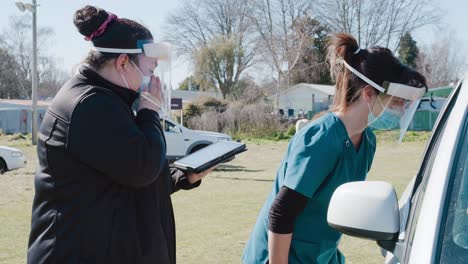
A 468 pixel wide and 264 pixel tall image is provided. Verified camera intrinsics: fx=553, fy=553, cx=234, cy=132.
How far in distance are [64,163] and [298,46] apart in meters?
40.8

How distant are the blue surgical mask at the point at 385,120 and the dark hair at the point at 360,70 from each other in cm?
12

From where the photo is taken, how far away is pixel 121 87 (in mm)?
2238

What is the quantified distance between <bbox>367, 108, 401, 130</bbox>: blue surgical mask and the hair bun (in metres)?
1.19

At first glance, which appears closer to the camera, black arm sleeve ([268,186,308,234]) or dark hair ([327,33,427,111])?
black arm sleeve ([268,186,308,234])

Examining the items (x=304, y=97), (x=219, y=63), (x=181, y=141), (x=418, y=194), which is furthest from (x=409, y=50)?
(x=418, y=194)

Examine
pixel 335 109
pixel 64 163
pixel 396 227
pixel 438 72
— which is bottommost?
pixel 396 227

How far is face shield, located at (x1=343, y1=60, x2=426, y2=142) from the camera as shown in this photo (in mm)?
2270

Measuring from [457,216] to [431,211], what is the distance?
92 millimetres

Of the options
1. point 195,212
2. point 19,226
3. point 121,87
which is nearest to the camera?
point 121,87

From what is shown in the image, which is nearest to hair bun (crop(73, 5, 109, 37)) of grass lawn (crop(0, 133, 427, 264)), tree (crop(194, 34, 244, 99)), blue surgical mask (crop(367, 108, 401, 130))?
blue surgical mask (crop(367, 108, 401, 130))

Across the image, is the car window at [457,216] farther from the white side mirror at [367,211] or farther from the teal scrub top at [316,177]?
the teal scrub top at [316,177]

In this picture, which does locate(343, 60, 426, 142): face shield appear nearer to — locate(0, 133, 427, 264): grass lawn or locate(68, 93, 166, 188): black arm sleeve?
locate(0, 133, 427, 264): grass lawn

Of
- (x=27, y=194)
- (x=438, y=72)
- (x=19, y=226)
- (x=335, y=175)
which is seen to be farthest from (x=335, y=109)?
(x=438, y=72)

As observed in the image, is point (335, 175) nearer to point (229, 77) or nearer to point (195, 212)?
point (195, 212)
